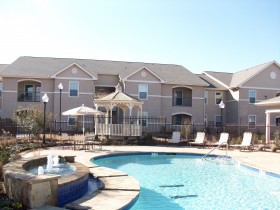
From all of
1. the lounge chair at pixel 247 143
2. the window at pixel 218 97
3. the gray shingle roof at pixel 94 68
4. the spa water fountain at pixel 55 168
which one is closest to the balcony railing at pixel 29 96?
the gray shingle roof at pixel 94 68

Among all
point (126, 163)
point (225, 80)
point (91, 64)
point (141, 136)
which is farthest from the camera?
point (225, 80)

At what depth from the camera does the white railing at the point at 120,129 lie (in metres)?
25.5

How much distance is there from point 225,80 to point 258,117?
613 centimetres

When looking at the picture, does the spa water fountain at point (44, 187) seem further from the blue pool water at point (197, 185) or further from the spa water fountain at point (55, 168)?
the blue pool water at point (197, 185)

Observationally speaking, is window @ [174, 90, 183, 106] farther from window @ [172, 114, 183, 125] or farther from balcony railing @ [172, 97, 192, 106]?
window @ [172, 114, 183, 125]

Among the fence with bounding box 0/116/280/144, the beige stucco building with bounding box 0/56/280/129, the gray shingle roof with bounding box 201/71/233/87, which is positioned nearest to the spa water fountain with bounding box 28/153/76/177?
the fence with bounding box 0/116/280/144

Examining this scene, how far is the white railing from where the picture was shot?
2545 centimetres

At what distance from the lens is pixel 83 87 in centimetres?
3506

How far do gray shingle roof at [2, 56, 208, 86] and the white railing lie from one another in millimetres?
11236

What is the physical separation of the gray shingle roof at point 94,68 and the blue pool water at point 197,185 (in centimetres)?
1990

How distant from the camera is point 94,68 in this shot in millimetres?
37375

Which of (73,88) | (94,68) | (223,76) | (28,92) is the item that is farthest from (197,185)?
(223,76)

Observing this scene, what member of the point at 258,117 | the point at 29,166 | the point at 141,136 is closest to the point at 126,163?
the point at 29,166

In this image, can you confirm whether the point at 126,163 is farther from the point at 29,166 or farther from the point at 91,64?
the point at 91,64
